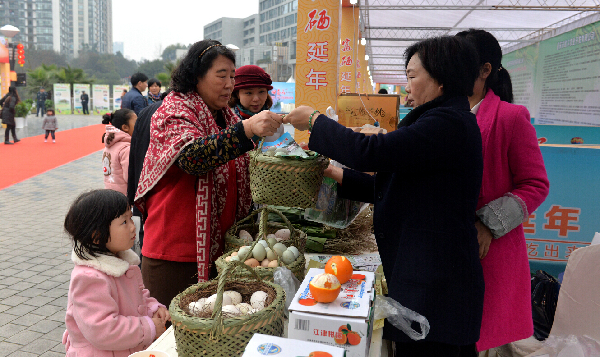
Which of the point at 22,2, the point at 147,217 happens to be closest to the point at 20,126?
the point at 147,217

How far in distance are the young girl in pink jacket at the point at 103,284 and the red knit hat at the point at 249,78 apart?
68.3 inches

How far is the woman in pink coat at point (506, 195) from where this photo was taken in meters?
1.85

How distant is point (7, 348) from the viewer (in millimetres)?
3225

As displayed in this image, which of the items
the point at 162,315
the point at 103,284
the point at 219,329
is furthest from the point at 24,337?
the point at 219,329

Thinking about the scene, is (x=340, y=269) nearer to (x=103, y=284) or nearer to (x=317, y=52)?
(x=103, y=284)

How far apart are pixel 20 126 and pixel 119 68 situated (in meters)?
41.3

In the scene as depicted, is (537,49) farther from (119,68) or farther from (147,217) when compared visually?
(119,68)

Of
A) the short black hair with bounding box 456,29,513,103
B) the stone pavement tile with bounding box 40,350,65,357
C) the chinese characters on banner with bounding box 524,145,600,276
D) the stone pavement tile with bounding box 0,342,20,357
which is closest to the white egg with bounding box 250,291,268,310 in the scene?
the short black hair with bounding box 456,29,513,103

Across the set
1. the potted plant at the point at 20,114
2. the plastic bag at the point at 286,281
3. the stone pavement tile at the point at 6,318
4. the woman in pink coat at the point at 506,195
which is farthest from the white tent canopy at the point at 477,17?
the potted plant at the point at 20,114

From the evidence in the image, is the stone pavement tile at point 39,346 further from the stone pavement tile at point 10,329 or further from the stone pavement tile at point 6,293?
the stone pavement tile at point 6,293

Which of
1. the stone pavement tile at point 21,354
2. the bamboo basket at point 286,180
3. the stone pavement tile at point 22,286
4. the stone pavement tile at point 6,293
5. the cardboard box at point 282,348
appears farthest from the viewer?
the stone pavement tile at point 22,286

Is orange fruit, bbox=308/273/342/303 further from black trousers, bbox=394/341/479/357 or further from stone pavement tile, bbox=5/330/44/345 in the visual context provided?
stone pavement tile, bbox=5/330/44/345

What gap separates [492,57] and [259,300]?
1415mm

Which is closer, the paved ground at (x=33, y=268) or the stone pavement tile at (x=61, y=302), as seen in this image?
the paved ground at (x=33, y=268)
